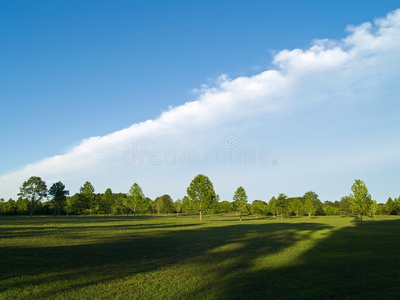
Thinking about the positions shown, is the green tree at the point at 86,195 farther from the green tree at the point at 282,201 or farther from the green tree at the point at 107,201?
the green tree at the point at 282,201

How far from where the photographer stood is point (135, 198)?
9238 cm

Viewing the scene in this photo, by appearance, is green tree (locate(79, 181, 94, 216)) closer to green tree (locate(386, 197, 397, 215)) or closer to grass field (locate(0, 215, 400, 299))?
grass field (locate(0, 215, 400, 299))

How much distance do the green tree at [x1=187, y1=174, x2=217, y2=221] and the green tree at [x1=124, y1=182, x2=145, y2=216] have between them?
95.9 feet

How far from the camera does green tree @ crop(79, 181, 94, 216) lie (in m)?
83.1

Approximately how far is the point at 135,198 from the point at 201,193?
32.0 m

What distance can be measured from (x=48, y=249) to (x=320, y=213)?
148 meters

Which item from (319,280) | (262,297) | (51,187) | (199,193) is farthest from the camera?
(51,187)

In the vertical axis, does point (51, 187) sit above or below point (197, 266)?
above

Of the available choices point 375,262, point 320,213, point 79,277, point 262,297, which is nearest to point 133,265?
point 79,277

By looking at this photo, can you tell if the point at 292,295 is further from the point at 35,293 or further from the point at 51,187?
the point at 51,187

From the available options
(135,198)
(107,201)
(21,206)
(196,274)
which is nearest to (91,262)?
(196,274)

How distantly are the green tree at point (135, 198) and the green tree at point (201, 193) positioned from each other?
2924cm

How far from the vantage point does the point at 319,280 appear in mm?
11328

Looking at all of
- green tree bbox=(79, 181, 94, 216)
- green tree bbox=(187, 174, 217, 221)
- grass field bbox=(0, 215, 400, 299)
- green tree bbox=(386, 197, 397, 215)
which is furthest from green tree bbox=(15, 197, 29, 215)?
green tree bbox=(386, 197, 397, 215)
